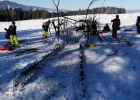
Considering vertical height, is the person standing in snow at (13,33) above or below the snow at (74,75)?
above

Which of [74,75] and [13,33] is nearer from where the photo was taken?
[74,75]

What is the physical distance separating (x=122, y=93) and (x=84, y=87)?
938 millimetres

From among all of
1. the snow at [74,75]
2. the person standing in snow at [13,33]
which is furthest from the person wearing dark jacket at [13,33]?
the snow at [74,75]

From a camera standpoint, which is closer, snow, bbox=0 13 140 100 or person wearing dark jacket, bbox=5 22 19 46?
snow, bbox=0 13 140 100

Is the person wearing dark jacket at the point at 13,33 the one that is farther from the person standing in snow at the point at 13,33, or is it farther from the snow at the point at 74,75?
the snow at the point at 74,75

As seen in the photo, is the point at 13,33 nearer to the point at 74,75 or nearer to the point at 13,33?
the point at 13,33

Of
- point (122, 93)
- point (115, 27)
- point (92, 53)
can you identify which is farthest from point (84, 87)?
point (115, 27)

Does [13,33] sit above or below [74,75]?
above

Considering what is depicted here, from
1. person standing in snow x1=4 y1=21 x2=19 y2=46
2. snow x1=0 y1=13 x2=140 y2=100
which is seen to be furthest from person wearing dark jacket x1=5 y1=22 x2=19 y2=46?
snow x1=0 y1=13 x2=140 y2=100

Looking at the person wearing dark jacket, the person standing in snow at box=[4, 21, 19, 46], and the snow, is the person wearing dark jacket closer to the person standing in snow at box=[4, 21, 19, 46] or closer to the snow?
the person standing in snow at box=[4, 21, 19, 46]

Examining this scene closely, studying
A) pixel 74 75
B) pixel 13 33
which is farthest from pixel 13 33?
pixel 74 75

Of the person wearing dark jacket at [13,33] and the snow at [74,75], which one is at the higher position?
the person wearing dark jacket at [13,33]

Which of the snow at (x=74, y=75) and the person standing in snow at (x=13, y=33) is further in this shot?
the person standing in snow at (x=13, y=33)

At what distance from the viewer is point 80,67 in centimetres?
700
